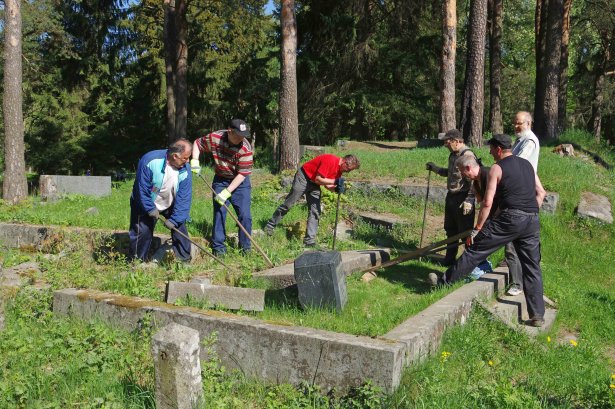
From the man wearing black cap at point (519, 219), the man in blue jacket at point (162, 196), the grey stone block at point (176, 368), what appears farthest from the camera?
the man in blue jacket at point (162, 196)

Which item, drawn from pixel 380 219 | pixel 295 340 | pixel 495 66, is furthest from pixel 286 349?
pixel 495 66

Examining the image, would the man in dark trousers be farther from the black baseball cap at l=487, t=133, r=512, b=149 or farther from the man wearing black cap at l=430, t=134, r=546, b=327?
the man wearing black cap at l=430, t=134, r=546, b=327

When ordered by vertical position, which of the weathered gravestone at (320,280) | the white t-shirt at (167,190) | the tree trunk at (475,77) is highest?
the tree trunk at (475,77)

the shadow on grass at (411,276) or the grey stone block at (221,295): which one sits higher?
the grey stone block at (221,295)

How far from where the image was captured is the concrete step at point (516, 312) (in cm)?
557

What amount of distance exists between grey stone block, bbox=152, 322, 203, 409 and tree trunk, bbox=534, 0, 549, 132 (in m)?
14.9

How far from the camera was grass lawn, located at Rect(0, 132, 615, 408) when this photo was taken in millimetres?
4059

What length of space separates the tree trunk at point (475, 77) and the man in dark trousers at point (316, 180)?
256 inches

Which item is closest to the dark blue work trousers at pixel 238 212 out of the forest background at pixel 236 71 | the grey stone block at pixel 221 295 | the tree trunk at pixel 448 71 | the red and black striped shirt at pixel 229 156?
the red and black striped shirt at pixel 229 156

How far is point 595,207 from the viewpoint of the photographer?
30.3 feet

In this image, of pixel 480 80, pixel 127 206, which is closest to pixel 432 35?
pixel 480 80

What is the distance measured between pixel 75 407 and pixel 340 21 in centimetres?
1766

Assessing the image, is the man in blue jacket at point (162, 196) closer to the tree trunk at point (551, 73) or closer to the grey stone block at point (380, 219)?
the grey stone block at point (380, 219)

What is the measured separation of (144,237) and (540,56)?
1799cm
